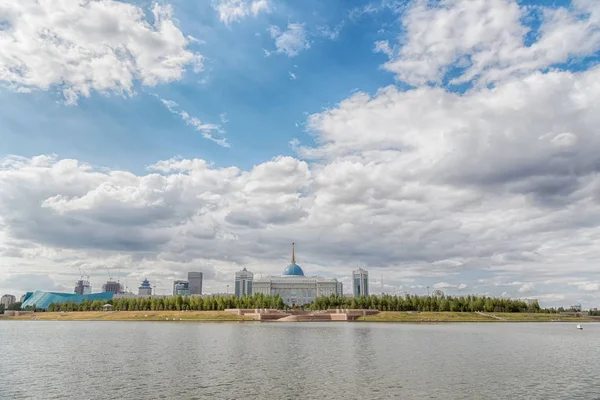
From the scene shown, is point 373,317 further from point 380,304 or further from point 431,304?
point 431,304

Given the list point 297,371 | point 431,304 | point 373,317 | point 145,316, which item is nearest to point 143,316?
point 145,316

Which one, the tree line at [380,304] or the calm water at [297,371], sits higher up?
the tree line at [380,304]

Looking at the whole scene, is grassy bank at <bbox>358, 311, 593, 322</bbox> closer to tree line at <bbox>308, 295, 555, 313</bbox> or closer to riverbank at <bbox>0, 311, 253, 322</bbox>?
tree line at <bbox>308, 295, 555, 313</bbox>

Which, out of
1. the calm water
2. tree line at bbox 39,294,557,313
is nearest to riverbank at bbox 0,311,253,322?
tree line at bbox 39,294,557,313

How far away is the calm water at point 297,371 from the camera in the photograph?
121 feet

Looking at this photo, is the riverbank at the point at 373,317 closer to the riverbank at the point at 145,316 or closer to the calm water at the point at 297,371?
the riverbank at the point at 145,316

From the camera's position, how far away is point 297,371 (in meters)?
45.9

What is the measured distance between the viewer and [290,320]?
15950 centimetres

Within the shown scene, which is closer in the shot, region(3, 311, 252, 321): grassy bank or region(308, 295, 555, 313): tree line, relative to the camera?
region(3, 311, 252, 321): grassy bank

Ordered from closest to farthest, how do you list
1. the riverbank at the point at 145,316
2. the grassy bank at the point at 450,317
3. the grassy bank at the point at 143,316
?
the grassy bank at the point at 450,317
the riverbank at the point at 145,316
the grassy bank at the point at 143,316

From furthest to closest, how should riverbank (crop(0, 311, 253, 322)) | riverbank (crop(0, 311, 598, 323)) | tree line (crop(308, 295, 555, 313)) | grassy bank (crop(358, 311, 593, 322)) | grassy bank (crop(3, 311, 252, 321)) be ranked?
tree line (crop(308, 295, 555, 313)) < grassy bank (crop(3, 311, 252, 321)) < riverbank (crop(0, 311, 253, 322)) < riverbank (crop(0, 311, 598, 323)) < grassy bank (crop(358, 311, 593, 322))

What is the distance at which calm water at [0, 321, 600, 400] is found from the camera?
36.9 meters

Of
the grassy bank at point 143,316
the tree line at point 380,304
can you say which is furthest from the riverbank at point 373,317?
the tree line at point 380,304

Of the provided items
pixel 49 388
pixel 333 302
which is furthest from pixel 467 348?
pixel 333 302
